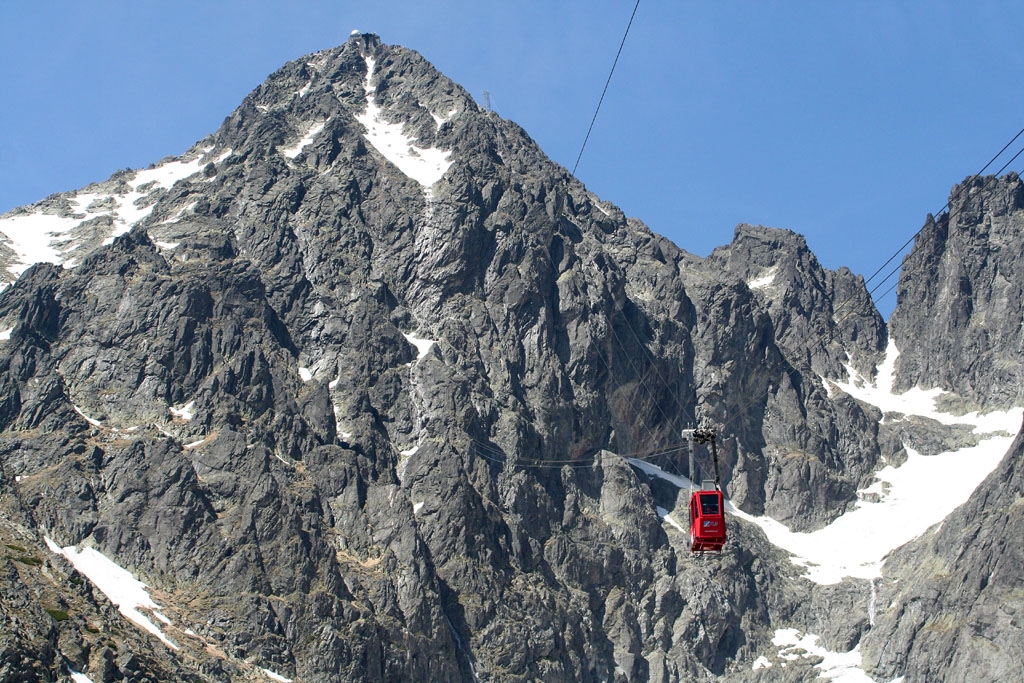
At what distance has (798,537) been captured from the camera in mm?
161875

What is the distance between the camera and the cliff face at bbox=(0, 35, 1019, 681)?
10688cm

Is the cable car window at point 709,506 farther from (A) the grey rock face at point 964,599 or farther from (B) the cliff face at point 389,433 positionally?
(A) the grey rock face at point 964,599

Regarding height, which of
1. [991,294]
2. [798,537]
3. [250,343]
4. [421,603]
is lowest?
[421,603]

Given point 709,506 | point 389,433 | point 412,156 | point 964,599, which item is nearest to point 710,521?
point 709,506

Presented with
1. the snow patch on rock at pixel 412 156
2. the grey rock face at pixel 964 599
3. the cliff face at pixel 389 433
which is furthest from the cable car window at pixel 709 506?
the snow patch on rock at pixel 412 156

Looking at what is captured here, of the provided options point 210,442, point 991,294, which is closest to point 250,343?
point 210,442

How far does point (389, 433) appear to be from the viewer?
136 metres

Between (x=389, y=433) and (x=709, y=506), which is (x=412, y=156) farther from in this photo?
(x=709, y=506)

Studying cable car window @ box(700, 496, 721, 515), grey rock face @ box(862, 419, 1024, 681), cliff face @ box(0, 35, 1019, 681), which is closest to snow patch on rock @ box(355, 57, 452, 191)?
cliff face @ box(0, 35, 1019, 681)

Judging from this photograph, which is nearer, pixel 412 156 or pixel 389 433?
pixel 389 433

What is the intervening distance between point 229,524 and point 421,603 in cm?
2060

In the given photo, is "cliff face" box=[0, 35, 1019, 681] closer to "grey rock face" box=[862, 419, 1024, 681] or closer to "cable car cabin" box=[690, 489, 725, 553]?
"grey rock face" box=[862, 419, 1024, 681]

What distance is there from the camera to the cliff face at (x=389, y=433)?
351 feet

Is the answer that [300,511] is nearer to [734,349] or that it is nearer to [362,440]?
[362,440]
